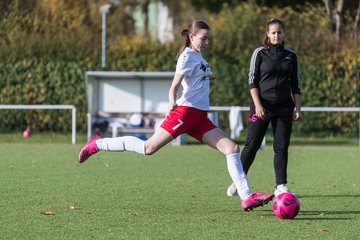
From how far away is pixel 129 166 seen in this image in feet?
52.9

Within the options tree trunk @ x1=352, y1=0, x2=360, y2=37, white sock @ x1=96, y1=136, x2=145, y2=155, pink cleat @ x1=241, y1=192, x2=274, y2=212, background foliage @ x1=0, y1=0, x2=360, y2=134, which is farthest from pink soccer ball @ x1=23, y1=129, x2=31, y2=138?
pink cleat @ x1=241, y1=192, x2=274, y2=212

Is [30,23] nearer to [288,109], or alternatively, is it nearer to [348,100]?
[348,100]

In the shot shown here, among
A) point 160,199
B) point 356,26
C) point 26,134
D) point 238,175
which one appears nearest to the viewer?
point 238,175

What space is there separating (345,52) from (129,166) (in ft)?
43.5

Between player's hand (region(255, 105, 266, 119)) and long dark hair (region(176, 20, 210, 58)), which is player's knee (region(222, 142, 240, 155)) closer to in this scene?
player's hand (region(255, 105, 266, 119))

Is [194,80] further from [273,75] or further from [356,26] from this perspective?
[356,26]

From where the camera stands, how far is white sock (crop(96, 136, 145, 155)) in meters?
9.91

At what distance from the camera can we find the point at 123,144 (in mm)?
10023

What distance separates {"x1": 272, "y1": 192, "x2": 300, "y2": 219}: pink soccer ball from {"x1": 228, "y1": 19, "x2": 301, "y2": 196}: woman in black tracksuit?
39.2 inches

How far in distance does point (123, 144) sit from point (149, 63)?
18.5 meters

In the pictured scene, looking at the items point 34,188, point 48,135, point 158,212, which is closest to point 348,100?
point 48,135

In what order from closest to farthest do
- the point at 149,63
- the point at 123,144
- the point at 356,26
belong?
the point at 123,144 < the point at 149,63 < the point at 356,26

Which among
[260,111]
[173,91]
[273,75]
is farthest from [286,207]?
[273,75]

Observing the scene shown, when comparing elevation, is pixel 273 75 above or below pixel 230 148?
above
